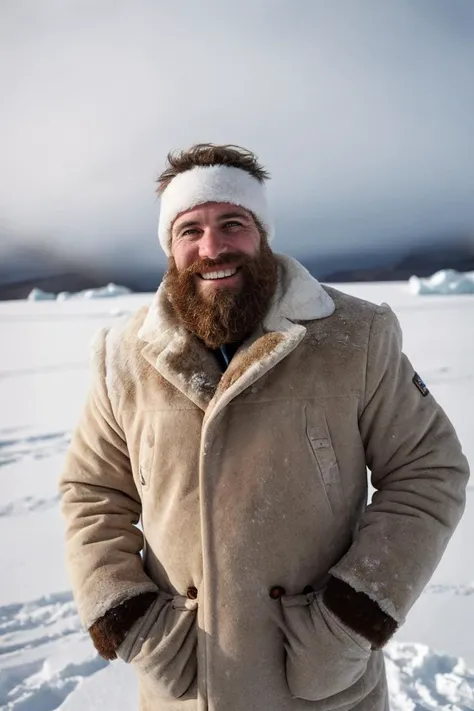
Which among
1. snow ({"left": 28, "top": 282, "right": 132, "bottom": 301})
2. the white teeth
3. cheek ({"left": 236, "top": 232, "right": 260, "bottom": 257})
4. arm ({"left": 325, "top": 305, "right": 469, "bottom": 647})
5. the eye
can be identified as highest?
the eye

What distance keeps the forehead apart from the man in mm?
47

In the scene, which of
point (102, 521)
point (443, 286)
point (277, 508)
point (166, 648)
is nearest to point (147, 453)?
point (102, 521)

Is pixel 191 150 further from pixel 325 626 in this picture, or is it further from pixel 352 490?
pixel 325 626

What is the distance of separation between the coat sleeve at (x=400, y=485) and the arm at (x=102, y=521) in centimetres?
53

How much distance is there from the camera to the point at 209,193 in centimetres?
151

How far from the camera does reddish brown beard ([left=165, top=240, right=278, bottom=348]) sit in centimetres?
142

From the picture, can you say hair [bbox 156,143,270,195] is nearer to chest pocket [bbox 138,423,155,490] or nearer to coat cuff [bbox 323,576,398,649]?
chest pocket [bbox 138,423,155,490]

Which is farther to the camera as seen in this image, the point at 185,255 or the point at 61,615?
the point at 61,615

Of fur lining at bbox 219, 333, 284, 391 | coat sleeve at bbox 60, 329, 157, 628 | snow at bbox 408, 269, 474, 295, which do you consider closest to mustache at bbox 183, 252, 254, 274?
fur lining at bbox 219, 333, 284, 391

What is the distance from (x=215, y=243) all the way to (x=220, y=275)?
3.4 inches

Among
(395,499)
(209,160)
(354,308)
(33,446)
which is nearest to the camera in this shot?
(395,499)

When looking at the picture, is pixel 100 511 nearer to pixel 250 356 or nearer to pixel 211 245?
pixel 250 356

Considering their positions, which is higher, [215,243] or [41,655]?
[215,243]

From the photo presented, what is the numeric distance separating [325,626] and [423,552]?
28cm
